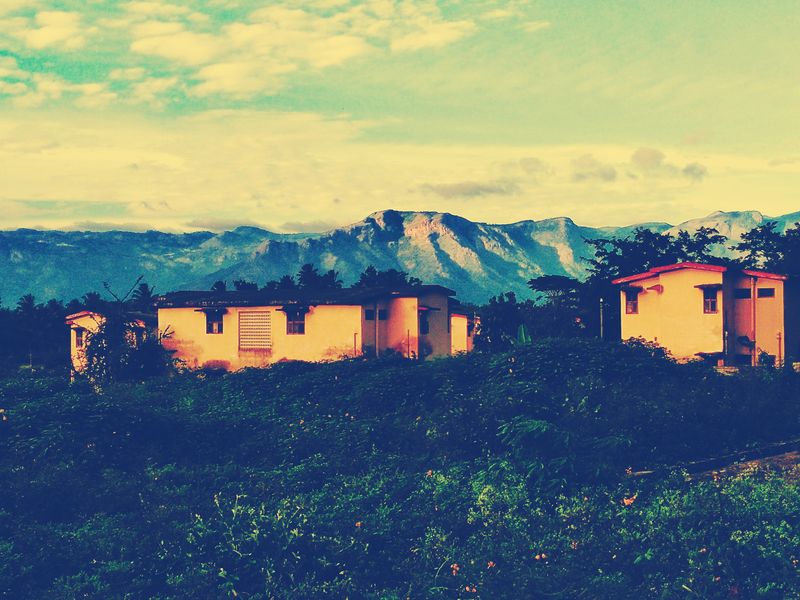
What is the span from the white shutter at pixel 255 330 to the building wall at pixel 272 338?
0.16 metres

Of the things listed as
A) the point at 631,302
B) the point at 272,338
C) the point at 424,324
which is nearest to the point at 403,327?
the point at 424,324

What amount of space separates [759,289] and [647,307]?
475 cm

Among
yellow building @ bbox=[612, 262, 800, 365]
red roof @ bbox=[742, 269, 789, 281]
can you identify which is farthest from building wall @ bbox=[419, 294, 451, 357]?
red roof @ bbox=[742, 269, 789, 281]

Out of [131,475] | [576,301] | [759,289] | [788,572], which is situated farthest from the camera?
[576,301]

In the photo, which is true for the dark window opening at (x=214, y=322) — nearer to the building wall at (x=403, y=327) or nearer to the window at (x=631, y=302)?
the building wall at (x=403, y=327)

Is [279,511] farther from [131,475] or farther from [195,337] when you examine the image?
[195,337]

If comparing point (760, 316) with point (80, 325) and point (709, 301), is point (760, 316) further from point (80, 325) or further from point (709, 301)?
point (80, 325)

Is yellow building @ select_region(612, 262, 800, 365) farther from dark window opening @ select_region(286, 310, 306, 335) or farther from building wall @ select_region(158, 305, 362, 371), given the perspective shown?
dark window opening @ select_region(286, 310, 306, 335)

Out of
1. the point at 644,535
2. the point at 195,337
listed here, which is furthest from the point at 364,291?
the point at 644,535

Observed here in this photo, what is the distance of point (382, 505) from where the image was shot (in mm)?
12352

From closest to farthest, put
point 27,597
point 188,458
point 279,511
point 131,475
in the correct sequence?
point 27,597 → point 279,511 → point 131,475 → point 188,458

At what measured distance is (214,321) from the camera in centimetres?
3647

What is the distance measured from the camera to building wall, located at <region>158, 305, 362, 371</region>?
112ft

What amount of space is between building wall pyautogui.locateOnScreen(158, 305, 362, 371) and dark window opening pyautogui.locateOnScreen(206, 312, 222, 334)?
187 mm
